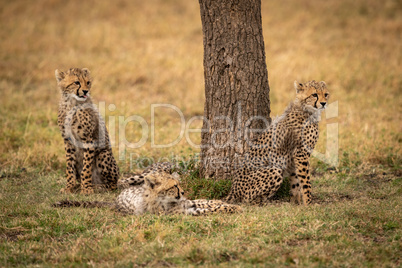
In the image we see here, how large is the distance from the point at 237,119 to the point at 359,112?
4676mm

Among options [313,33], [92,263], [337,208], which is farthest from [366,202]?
[313,33]

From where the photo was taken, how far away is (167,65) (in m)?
12.1

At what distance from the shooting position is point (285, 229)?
4.28m

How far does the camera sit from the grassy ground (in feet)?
13.0

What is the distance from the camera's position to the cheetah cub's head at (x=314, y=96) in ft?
17.8

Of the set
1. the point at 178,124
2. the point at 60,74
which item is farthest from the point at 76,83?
the point at 178,124

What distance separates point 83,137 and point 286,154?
2.37 meters

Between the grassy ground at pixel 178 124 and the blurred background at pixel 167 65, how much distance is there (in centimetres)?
3

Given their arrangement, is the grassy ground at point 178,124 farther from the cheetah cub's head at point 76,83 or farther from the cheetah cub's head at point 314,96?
the cheetah cub's head at point 76,83

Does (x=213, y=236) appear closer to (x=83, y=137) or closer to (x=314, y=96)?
(x=314, y=96)

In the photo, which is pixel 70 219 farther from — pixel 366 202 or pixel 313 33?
pixel 313 33

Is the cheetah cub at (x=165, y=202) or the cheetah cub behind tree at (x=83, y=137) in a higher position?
the cheetah cub behind tree at (x=83, y=137)

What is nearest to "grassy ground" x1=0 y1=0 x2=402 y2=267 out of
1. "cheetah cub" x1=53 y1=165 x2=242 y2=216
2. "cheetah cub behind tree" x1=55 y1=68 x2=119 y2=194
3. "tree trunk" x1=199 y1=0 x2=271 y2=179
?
"cheetah cub" x1=53 y1=165 x2=242 y2=216

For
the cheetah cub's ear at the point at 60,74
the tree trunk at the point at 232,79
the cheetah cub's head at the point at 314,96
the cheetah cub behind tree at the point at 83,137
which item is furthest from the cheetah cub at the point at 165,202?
the cheetah cub's ear at the point at 60,74
